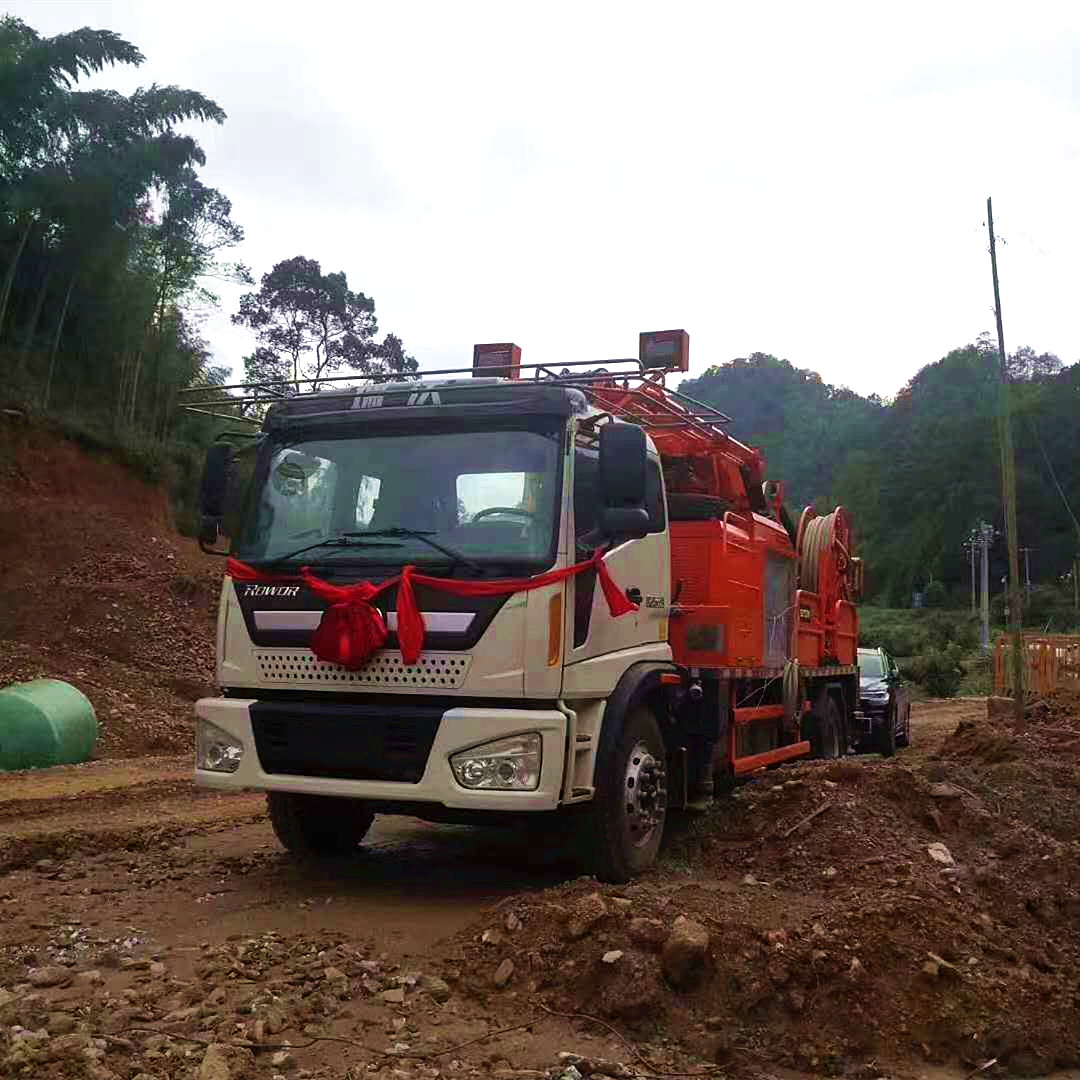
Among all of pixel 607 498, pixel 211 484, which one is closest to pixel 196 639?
pixel 211 484

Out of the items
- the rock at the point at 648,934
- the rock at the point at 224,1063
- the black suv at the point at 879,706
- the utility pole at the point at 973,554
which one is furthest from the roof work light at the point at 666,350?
the utility pole at the point at 973,554

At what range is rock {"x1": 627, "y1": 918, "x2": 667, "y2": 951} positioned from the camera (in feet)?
16.4

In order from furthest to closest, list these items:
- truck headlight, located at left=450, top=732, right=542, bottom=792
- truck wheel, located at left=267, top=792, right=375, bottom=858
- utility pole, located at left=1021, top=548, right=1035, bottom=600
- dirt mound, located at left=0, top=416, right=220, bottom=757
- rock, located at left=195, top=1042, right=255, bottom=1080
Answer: utility pole, located at left=1021, top=548, right=1035, bottom=600 < dirt mound, located at left=0, top=416, right=220, bottom=757 < truck wheel, located at left=267, top=792, right=375, bottom=858 < truck headlight, located at left=450, top=732, right=542, bottom=792 < rock, located at left=195, top=1042, right=255, bottom=1080

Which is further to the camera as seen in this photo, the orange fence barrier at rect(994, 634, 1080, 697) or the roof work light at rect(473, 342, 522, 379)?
the orange fence barrier at rect(994, 634, 1080, 697)

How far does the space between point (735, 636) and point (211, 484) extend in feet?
11.6

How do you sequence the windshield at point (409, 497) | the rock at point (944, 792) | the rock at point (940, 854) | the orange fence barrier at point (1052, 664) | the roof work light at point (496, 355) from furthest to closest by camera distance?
1. the orange fence barrier at point (1052, 664)
2. the roof work light at point (496, 355)
3. the rock at point (944, 792)
4. the rock at point (940, 854)
5. the windshield at point (409, 497)

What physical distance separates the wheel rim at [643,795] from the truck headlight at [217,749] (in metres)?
2.06

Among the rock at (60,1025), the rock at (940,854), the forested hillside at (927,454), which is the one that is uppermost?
the forested hillside at (927,454)

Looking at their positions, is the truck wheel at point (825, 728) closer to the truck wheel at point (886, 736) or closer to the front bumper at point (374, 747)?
the truck wheel at point (886, 736)

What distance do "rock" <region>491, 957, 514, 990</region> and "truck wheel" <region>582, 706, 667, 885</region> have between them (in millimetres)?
1316

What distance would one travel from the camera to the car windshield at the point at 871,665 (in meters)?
16.0

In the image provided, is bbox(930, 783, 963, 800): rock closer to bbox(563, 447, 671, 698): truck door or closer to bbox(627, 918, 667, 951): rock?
bbox(563, 447, 671, 698): truck door

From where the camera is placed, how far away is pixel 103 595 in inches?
851

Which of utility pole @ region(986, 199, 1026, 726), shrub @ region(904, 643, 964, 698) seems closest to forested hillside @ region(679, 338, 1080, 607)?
shrub @ region(904, 643, 964, 698)
